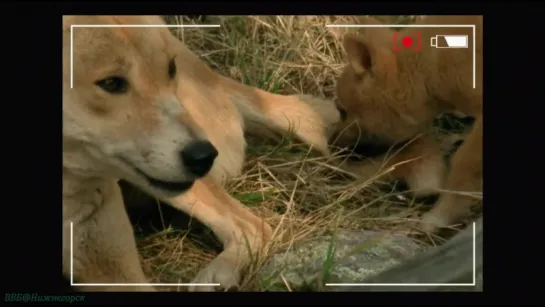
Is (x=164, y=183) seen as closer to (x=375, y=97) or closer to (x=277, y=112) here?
(x=277, y=112)

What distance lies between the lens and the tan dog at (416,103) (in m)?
2.61

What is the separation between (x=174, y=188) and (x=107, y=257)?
12.9 inches

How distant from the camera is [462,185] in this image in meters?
2.64

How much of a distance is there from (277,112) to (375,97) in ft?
1.13

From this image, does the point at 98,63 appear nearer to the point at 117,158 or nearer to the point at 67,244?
the point at 117,158

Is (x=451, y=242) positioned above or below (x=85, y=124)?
below

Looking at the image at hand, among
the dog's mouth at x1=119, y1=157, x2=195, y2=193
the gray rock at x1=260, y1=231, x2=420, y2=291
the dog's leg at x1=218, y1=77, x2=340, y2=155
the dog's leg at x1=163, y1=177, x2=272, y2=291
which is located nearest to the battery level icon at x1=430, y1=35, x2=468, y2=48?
the dog's leg at x1=218, y1=77, x2=340, y2=155

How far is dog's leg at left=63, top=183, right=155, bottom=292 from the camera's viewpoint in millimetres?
2426

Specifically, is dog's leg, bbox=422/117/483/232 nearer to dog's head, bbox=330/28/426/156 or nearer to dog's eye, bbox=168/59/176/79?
dog's head, bbox=330/28/426/156

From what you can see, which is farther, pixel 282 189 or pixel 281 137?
pixel 281 137

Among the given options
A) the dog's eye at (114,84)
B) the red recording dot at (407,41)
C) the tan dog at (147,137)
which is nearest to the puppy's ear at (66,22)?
the tan dog at (147,137)

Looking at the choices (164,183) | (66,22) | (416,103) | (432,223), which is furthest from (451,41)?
(66,22)
